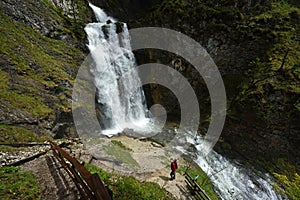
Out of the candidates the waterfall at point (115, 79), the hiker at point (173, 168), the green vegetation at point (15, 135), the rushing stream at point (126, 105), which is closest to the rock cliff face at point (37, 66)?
the green vegetation at point (15, 135)

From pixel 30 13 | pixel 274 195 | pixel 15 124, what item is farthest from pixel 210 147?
pixel 30 13

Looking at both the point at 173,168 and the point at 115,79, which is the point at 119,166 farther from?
the point at 115,79

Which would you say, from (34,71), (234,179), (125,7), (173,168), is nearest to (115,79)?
(34,71)

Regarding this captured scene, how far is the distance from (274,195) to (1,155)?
15.6 metres

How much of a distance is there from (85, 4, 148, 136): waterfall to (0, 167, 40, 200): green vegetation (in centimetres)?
914

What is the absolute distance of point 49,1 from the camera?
69.0 ft

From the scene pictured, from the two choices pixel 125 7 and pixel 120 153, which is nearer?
pixel 120 153

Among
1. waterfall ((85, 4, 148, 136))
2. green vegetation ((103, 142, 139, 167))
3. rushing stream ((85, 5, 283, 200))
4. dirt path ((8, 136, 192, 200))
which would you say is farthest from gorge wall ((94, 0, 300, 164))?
green vegetation ((103, 142, 139, 167))

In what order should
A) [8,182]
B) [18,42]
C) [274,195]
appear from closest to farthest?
[8,182]
[274,195]
[18,42]

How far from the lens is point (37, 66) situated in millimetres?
13867

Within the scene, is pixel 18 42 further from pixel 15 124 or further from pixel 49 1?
pixel 49 1

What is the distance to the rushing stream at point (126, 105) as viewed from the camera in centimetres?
1270

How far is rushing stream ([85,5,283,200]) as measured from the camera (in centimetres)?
1270

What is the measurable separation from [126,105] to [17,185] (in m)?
14.3
